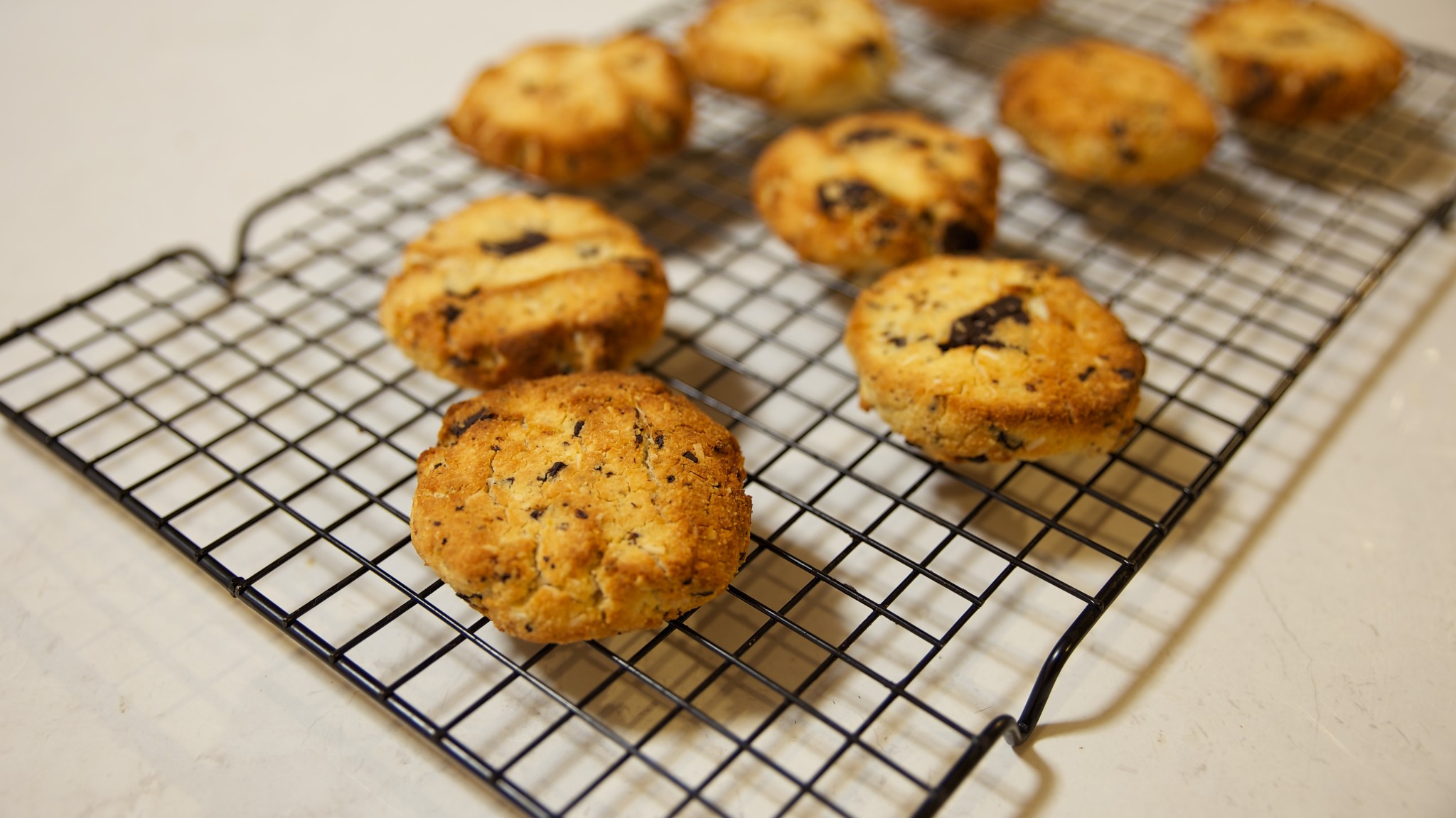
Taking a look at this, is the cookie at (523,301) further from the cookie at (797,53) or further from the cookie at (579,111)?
the cookie at (797,53)

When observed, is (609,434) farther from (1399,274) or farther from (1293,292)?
(1399,274)

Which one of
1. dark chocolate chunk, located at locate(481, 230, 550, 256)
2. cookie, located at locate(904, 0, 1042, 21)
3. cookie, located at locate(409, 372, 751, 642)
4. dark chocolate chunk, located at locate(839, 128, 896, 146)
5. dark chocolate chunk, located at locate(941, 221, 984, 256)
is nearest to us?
cookie, located at locate(409, 372, 751, 642)

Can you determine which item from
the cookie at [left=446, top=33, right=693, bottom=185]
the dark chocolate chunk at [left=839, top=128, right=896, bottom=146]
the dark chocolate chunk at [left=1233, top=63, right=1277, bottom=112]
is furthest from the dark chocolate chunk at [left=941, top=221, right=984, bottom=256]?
the dark chocolate chunk at [left=1233, top=63, right=1277, bottom=112]

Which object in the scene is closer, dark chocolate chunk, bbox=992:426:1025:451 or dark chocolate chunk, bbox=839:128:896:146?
dark chocolate chunk, bbox=992:426:1025:451

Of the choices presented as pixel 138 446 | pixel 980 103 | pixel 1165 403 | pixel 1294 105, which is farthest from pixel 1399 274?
pixel 138 446

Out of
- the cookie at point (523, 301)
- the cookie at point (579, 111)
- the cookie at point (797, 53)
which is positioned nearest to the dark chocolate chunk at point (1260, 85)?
the cookie at point (797, 53)

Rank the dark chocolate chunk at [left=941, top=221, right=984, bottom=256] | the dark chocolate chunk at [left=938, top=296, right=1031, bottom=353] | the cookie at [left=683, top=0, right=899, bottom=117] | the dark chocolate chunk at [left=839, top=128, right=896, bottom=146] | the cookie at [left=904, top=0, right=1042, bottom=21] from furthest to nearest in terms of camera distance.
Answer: the cookie at [left=904, top=0, right=1042, bottom=21], the cookie at [left=683, top=0, right=899, bottom=117], the dark chocolate chunk at [left=839, top=128, right=896, bottom=146], the dark chocolate chunk at [left=941, top=221, right=984, bottom=256], the dark chocolate chunk at [left=938, top=296, right=1031, bottom=353]

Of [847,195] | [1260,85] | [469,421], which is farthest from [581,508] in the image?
[1260,85]

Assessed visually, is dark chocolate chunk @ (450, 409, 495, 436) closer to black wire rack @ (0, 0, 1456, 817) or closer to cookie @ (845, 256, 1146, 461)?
black wire rack @ (0, 0, 1456, 817)
